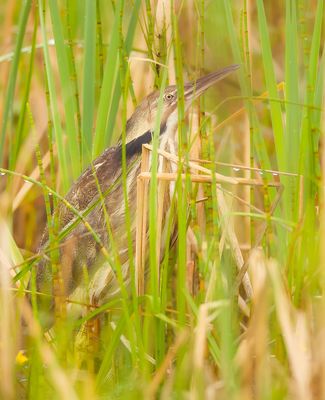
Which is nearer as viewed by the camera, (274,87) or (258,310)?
(258,310)

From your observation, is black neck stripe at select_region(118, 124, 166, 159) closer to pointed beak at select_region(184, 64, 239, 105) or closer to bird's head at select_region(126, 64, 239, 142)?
bird's head at select_region(126, 64, 239, 142)

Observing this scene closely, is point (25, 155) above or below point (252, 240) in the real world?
above

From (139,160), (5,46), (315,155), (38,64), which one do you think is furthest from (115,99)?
(38,64)

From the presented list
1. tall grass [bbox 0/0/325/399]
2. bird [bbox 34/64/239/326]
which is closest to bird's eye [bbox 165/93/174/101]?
bird [bbox 34/64/239/326]

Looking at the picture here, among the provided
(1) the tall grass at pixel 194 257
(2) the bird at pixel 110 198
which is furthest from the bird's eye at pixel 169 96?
(1) the tall grass at pixel 194 257

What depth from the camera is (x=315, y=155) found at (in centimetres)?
253

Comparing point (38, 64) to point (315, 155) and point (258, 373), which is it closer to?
point (315, 155)

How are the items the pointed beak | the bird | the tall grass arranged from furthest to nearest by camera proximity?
the bird < the pointed beak < the tall grass

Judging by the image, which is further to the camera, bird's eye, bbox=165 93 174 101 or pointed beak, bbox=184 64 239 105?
bird's eye, bbox=165 93 174 101

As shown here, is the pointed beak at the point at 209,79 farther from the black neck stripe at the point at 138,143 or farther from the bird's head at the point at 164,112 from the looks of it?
the black neck stripe at the point at 138,143

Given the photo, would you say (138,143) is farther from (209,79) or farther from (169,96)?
(209,79)

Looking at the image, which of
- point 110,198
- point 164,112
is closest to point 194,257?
point 110,198

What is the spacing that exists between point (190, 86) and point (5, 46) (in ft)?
4.98

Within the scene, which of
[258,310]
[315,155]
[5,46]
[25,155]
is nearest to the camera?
[258,310]
